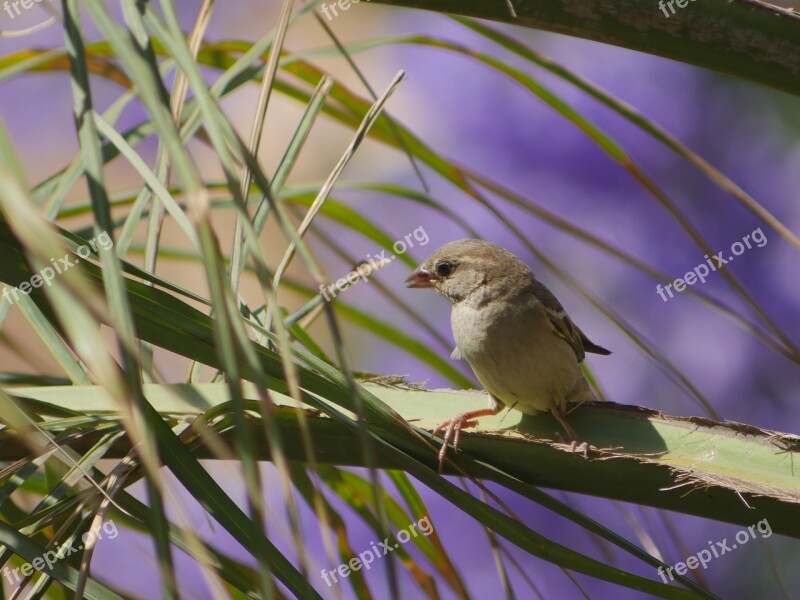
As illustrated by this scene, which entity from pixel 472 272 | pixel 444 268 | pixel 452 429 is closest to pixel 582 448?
pixel 452 429

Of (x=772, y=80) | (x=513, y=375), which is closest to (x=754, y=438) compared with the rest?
(x=772, y=80)

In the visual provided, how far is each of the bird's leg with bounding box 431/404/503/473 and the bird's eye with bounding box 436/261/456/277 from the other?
1079 millimetres

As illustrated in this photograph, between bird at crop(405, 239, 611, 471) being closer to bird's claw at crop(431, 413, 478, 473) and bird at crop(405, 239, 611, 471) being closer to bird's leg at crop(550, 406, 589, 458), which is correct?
bird's leg at crop(550, 406, 589, 458)

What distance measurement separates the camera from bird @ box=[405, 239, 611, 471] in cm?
366

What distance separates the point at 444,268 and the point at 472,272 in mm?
165

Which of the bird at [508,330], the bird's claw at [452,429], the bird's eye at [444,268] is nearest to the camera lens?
the bird's claw at [452,429]

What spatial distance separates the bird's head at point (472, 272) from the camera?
4180 millimetres

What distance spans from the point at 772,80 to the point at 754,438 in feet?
3.00

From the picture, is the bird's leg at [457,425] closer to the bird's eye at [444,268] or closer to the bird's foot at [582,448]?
the bird's foot at [582,448]

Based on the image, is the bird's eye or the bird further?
the bird's eye

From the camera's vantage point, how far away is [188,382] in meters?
2.41

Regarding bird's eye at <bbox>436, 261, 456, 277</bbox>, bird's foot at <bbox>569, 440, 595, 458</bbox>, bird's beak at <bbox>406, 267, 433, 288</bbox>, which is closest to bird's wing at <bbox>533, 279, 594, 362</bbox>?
bird's eye at <bbox>436, 261, 456, 277</bbox>

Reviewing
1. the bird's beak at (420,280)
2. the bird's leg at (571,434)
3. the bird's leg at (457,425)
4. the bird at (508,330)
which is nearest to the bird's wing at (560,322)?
the bird at (508,330)

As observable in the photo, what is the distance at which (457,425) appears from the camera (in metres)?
2.64
